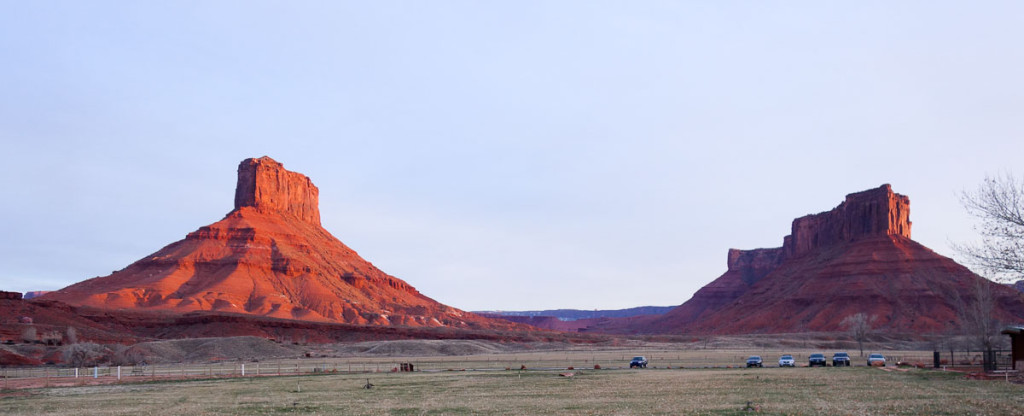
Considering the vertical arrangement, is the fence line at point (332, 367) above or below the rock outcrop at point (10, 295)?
below

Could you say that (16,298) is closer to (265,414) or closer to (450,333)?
(450,333)

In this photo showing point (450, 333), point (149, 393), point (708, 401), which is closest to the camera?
point (708, 401)

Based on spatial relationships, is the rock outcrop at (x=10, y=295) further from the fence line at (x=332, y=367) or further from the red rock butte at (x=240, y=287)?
the fence line at (x=332, y=367)

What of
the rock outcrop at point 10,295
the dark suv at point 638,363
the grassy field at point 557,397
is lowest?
the dark suv at point 638,363

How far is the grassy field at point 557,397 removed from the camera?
83.8 feet

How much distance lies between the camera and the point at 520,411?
25828 mm

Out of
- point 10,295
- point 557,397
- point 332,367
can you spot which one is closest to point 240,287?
point 10,295

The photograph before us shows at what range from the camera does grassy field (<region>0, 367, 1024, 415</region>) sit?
25531 millimetres

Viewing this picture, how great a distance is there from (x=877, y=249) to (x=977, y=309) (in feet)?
439

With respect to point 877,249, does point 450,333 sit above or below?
below

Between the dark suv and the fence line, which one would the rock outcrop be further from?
the dark suv

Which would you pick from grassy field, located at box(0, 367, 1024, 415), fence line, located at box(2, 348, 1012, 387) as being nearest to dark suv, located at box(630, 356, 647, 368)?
fence line, located at box(2, 348, 1012, 387)

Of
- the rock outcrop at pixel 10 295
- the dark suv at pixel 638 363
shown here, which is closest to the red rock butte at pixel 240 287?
the rock outcrop at pixel 10 295

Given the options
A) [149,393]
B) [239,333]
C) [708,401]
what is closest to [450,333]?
[239,333]
